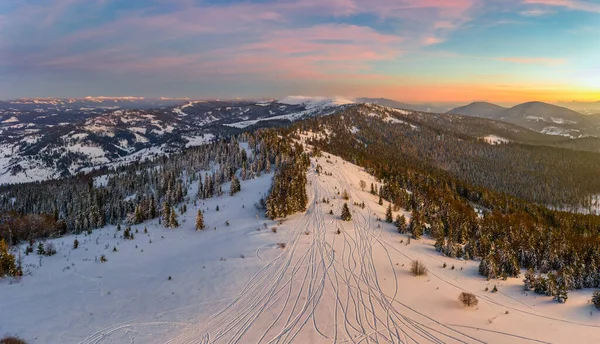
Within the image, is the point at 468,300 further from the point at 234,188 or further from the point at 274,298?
the point at 234,188

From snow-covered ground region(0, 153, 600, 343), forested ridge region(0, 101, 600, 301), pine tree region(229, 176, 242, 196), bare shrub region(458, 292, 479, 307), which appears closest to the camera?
snow-covered ground region(0, 153, 600, 343)

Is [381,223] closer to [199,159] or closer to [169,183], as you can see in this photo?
[169,183]

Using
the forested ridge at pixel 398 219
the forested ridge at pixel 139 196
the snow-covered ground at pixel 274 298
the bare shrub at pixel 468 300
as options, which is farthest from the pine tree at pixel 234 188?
the bare shrub at pixel 468 300

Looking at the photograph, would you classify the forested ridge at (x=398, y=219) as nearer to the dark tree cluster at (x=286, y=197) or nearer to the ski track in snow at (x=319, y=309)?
the dark tree cluster at (x=286, y=197)

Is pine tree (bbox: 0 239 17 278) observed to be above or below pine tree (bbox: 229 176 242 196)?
above

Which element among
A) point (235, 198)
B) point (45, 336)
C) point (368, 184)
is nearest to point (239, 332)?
point (45, 336)

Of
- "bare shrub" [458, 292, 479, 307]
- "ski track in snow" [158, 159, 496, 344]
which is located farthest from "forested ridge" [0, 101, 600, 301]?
"ski track in snow" [158, 159, 496, 344]

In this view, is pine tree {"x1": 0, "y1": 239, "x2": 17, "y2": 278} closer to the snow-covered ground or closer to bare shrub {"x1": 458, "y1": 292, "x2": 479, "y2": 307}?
the snow-covered ground

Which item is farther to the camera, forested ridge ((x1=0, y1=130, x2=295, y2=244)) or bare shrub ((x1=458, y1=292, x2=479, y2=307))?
forested ridge ((x1=0, y1=130, x2=295, y2=244))
